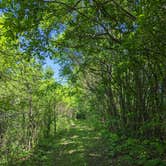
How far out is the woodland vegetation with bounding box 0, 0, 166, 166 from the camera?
518 centimetres

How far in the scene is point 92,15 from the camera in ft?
21.4

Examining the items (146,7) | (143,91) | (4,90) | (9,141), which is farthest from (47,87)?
(146,7)

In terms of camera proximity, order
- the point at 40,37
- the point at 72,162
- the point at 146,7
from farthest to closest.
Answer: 1. the point at 72,162
2. the point at 40,37
3. the point at 146,7

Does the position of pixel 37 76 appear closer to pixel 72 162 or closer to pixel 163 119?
pixel 72 162

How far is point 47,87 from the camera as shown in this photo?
43.2 ft

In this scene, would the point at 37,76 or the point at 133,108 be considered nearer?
the point at 133,108

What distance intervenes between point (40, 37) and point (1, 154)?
665 centimetres

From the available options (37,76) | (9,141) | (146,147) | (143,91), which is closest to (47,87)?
(37,76)

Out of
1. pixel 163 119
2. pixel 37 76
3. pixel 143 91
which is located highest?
pixel 37 76

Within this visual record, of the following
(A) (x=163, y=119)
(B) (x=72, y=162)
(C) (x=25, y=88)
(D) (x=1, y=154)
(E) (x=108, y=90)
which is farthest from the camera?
(E) (x=108, y=90)

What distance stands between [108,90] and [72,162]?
6.26 metres

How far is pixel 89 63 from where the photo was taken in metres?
12.3

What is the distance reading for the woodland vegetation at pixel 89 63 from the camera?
5.18 metres

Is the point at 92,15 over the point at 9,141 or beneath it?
over
